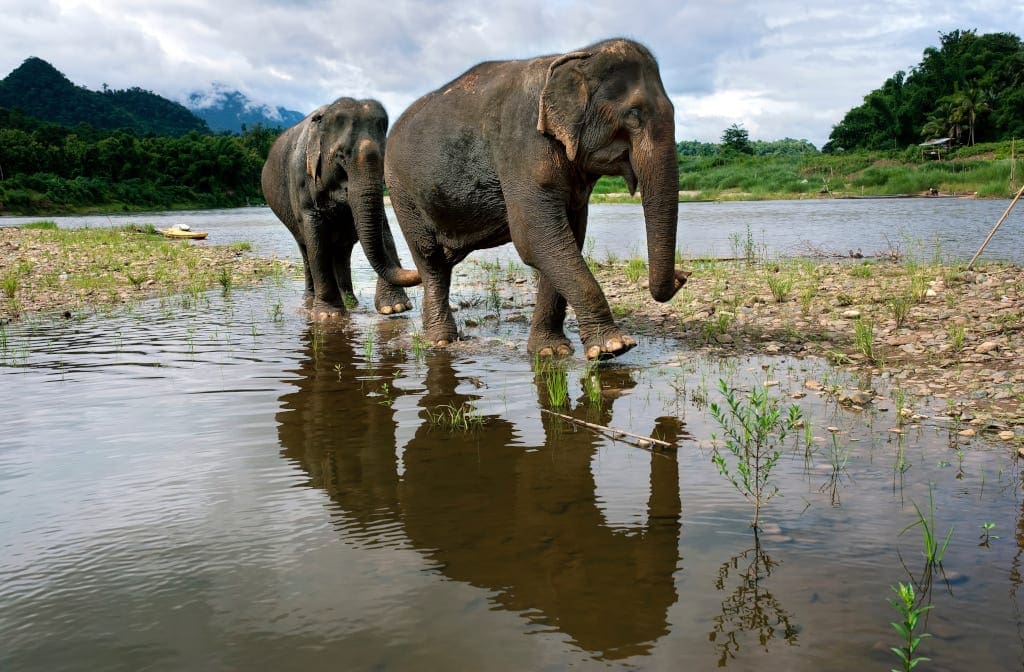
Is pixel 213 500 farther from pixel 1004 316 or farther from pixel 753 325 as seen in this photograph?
pixel 1004 316

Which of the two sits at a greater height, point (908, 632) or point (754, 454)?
point (754, 454)


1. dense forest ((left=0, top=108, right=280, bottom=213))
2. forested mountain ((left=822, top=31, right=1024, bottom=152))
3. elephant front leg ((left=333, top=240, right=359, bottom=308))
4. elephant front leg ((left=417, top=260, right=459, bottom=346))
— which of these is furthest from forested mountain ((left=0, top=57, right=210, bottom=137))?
elephant front leg ((left=417, top=260, right=459, bottom=346))

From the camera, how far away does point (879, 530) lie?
139 inches

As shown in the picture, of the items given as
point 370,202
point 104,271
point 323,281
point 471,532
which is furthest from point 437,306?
point 104,271

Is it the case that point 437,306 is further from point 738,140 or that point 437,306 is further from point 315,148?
point 738,140

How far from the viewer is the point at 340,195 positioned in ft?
35.0

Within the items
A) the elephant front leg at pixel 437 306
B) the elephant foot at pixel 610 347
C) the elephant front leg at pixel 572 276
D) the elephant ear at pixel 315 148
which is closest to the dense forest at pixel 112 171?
the elephant ear at pixel 315 148

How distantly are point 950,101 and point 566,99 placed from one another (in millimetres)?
79557

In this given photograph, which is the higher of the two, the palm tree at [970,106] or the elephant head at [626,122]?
the palm tree at [970,106]

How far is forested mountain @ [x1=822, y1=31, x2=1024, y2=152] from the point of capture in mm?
70000

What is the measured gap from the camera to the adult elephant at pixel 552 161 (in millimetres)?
6664

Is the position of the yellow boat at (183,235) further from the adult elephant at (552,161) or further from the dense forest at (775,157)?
the dense forest at (775,157)

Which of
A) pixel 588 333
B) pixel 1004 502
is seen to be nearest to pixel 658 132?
pixel 588 333

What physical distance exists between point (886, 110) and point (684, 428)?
287ft
